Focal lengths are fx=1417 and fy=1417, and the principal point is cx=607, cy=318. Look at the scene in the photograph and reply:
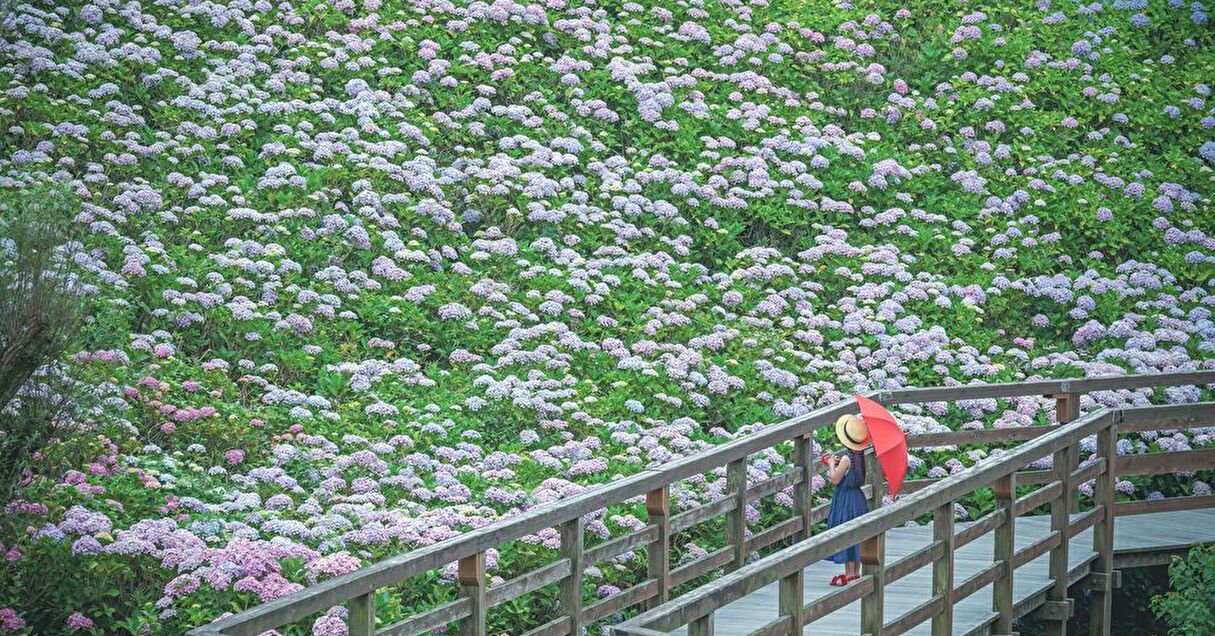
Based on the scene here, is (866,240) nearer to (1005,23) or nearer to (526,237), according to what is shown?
A: (526,237)

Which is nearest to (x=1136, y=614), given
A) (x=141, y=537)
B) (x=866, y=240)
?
(x=866, y=240)

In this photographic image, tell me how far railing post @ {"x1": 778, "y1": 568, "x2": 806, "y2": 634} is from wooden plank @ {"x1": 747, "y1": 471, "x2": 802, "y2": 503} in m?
3.27

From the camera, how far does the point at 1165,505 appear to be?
12.2 meters

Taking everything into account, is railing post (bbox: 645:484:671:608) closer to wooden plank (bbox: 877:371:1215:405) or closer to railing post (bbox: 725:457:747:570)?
railing post (bbox: 725:457:747:570)

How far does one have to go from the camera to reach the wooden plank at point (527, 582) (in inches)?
307

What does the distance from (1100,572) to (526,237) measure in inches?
295

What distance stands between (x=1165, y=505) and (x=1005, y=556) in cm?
358

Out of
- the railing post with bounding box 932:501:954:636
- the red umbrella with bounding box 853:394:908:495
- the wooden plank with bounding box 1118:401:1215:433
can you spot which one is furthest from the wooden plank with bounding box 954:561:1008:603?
the wooden plank with bounding box 1118:401:1215:433

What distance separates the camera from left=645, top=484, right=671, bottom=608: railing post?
915 cm

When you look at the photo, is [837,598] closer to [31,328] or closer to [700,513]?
[700,513]

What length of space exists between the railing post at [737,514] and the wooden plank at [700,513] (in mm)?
58

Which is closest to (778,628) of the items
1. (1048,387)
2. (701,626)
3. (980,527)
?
(701,626)

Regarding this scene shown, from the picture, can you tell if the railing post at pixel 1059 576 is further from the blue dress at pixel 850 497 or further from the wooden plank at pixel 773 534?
the wooden plank at pixel 773 534

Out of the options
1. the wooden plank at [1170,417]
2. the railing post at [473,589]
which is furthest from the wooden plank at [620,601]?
the wooden plank at [1170,417]
